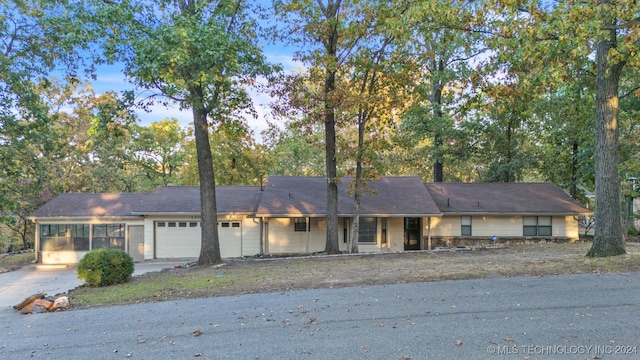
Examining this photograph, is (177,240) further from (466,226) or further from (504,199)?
(504,199)

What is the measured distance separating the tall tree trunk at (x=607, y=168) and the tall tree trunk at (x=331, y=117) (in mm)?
8022

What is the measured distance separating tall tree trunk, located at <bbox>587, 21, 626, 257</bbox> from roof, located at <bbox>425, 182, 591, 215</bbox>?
8844mm

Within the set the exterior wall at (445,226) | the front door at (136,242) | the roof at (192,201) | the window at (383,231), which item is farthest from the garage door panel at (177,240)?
the exterior wall at (445,226)

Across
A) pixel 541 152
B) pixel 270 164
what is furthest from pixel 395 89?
pixel 270 164

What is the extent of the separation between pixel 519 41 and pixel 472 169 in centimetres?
2386

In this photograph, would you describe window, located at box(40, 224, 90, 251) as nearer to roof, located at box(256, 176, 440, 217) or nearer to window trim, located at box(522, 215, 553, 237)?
roof, located at box(256, 176, 440, 217)

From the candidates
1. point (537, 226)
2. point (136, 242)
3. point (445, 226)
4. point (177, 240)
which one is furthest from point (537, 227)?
point (136, 242)

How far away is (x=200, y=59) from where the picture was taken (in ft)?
34.0

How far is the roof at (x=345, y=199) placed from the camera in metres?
18.3

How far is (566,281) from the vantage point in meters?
7.80

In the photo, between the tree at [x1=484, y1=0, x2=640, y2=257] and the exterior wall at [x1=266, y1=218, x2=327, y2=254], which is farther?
the exterior wall at [x1=266, y1=218, x2=327, y2=254]

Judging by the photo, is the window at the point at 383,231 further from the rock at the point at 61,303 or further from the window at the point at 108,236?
the rock at the point at 61,303

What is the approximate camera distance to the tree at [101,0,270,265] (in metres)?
10.0

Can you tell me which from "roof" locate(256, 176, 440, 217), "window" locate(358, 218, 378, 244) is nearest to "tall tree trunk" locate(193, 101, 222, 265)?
"roof" locate(256, 176, 440, 217)
